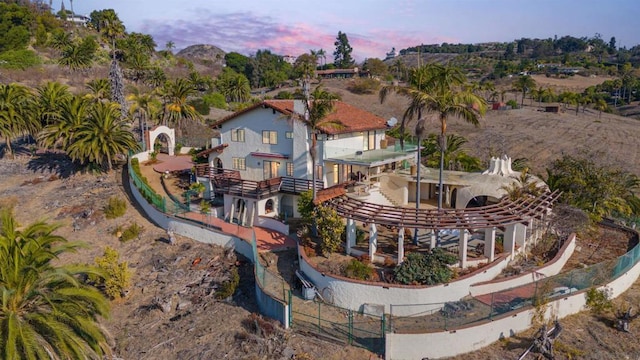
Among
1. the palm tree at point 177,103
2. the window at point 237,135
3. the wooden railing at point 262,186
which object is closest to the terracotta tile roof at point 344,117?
the window at point 237,135

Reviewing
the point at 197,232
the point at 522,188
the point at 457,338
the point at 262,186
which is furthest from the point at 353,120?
the point at 457,338

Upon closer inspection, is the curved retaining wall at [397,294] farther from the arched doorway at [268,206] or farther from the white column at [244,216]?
the white column at [244,216]

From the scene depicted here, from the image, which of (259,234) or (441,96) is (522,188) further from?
(259,234)

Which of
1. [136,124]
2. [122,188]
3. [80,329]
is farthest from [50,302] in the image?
[136,124]

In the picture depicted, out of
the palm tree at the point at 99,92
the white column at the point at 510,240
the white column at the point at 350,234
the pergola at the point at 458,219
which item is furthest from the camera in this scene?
the palm tree at the point at 99,92

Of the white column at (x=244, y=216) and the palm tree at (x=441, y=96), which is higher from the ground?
the palm tree at (x=441, y=96)

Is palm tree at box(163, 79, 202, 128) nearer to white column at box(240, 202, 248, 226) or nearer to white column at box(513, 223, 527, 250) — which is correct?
white column at box(240, 202, 248, 226)

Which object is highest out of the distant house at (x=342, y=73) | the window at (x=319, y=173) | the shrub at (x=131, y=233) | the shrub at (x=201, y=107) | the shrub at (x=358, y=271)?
the distant house at (x=342, y=73)

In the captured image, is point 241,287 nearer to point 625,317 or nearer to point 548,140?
point 625,317
